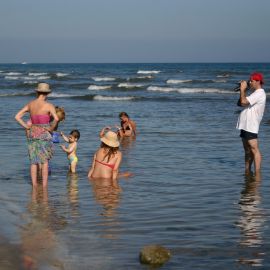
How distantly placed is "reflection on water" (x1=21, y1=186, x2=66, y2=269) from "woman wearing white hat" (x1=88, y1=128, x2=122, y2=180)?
1.40m

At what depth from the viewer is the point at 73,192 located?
828 centimetres

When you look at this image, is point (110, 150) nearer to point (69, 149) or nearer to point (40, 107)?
point (69, 149)

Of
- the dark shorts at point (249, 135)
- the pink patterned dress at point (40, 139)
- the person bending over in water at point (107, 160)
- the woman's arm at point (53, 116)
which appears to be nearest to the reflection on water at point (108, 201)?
the person bending over in water at point (107, 160)

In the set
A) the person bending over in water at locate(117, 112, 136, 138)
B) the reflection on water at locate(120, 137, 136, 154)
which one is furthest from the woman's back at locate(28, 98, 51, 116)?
the person bending over in water at locate(117, 112, 136, 138)

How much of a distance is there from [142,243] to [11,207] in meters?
2.05

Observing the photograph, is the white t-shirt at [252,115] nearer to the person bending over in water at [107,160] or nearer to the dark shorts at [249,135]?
the dark shorts at [249,135]

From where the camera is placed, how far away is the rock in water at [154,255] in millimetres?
5172

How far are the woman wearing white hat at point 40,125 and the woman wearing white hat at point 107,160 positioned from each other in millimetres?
993

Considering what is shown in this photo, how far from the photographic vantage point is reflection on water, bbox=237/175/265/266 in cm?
571

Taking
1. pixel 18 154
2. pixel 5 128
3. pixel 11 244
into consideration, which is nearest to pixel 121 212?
pixel 11 244

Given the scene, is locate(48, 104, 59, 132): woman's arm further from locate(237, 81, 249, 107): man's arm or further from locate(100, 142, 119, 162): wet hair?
locate(237, 81, 249, 107): man's arm

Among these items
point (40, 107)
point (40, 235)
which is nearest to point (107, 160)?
point (40, 107)

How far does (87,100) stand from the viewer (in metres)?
29.4

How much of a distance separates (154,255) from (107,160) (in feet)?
13.6
